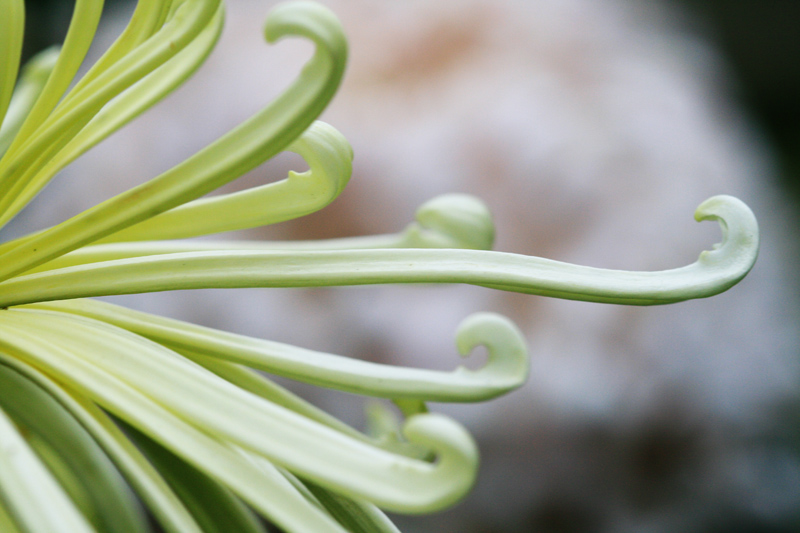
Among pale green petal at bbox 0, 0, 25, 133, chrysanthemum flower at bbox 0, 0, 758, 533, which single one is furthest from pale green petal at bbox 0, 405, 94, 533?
pale green petal at bbox 0, 0, 25, 133

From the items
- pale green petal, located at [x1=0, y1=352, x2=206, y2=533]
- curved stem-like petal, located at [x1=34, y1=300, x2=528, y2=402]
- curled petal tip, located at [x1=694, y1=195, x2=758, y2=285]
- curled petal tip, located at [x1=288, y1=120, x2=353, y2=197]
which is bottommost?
pale green petal, located at [x1=0, y1=352, x2=206, y2=533]

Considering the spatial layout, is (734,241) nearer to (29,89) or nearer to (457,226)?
(457,226)

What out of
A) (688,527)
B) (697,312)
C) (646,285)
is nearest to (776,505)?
(688,527)

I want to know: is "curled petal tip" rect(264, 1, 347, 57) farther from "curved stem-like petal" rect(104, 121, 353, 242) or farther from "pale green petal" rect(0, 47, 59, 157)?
"pale green petal" rect(0, 47, 59, 157)

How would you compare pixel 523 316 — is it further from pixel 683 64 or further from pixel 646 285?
pixel 646 285

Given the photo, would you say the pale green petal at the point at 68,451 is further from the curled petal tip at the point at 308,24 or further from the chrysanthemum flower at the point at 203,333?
the curled petal tip at the point at 308,24

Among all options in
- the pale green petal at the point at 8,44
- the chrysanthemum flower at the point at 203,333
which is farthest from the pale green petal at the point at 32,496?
the pale green petal at the point at 8,44

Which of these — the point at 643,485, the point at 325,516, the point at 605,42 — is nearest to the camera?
the point at 325,516
